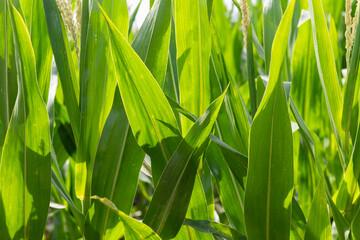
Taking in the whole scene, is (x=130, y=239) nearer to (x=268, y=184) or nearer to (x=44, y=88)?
(x=268, y=184)

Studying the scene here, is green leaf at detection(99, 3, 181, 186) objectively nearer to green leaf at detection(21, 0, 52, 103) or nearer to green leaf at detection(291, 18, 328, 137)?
green leaf at detection(21, 0, 52, 103)

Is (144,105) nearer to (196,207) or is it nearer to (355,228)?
(196,207)

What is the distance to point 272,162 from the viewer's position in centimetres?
57

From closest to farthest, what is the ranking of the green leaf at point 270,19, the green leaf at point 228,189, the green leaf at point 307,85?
1. the green leaf at point 228,189
2. the green leaf at point 270,19
3. the green leaf at point 307,85

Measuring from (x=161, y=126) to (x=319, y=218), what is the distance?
0.24 m

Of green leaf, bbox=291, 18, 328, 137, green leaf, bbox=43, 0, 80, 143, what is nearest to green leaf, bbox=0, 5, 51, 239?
green leaf, bbox=43, 0, 80, 143

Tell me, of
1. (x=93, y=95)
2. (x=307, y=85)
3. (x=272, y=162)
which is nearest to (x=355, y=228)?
(x=272, y=162)

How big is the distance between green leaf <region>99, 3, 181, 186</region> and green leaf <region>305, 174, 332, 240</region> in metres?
0.20

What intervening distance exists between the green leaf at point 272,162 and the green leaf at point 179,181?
0.07 meters

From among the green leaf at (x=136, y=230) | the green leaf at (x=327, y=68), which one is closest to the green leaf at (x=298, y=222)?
the green leaf at (x=327, y=68)

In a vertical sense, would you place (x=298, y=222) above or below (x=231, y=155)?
below

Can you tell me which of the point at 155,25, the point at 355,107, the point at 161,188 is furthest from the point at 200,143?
the point at 355,107

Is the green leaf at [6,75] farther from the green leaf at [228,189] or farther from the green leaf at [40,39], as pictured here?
the green leaf at [228,189]

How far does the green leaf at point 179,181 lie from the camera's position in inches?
23.1
